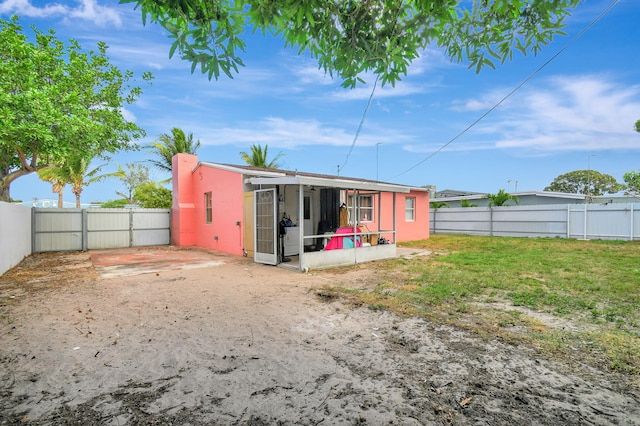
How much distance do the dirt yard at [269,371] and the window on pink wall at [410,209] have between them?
12.8m

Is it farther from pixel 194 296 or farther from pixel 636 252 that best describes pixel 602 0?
pixel 194 296

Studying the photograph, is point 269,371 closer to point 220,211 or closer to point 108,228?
point 220,211

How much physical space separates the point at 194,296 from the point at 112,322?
1534mm

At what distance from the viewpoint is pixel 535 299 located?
574 cm

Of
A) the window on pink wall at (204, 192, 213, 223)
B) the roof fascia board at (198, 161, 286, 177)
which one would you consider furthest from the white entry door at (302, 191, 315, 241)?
the window on pink wall at (204, 192, 213, 223)

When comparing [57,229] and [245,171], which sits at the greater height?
[245,171]

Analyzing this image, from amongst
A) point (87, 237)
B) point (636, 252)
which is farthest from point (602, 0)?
point (87, 237)

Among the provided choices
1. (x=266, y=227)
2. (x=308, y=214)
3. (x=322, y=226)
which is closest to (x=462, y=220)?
(x=322, y=226)

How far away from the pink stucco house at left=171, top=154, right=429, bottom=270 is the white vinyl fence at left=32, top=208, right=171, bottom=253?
0.90 meters

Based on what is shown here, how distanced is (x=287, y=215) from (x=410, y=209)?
8.39 m

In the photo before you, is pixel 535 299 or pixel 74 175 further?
pixel 74 175

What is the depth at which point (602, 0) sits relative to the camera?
325 inches

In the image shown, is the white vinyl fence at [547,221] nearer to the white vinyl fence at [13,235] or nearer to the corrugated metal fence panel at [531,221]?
the corrugated metal fence panel at [531,221]

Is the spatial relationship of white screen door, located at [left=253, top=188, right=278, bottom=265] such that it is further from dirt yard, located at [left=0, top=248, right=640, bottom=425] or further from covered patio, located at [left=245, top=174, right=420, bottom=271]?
dirt yard, located at [left=0, top=248, right=640, bottom=425]
